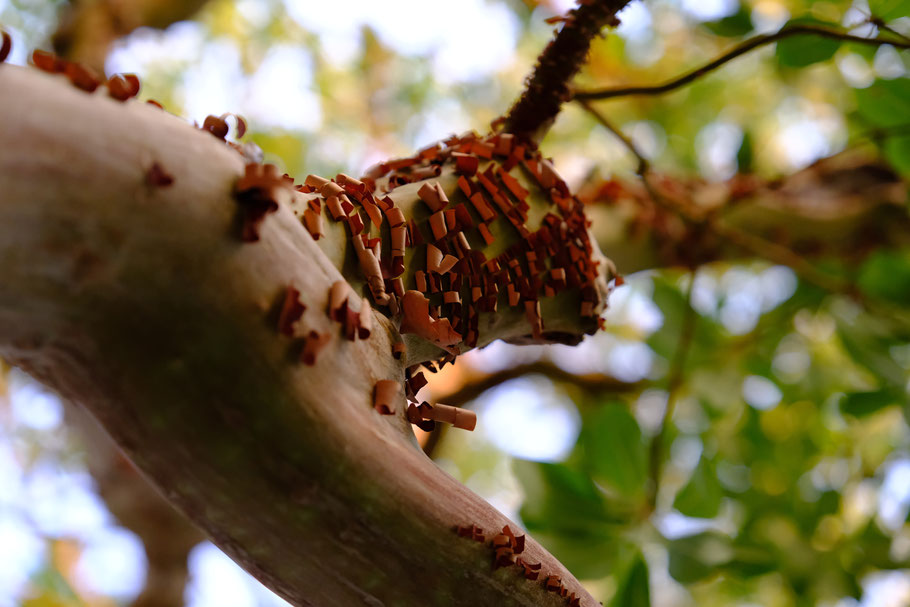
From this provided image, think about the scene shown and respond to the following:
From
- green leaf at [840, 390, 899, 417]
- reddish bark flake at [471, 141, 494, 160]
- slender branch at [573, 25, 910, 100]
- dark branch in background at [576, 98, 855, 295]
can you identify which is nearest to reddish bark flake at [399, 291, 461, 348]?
reddish bark flake at [471, 141, 494, 160]

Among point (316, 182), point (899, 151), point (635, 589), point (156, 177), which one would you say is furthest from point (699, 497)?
point (156, 177)

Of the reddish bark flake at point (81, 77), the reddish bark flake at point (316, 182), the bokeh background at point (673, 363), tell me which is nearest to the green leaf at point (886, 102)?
the bokeh background at point (673, 363)

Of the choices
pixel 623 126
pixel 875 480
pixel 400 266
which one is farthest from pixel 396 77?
pixel 400 266

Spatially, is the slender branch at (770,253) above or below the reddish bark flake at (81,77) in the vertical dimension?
above

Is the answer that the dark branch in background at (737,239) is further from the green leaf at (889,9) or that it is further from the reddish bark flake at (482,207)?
the reddish bark flake at (482,207)

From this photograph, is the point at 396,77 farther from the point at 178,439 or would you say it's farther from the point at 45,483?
the point at 178,439

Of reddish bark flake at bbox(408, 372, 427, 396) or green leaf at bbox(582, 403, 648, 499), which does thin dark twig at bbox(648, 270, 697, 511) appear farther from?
reddish bark flake at bbox(408, 372, 427, 396)
